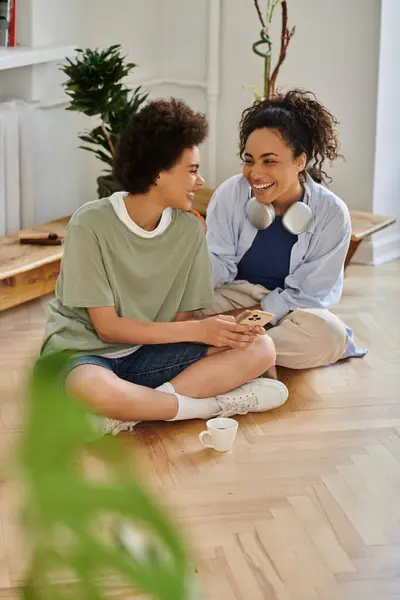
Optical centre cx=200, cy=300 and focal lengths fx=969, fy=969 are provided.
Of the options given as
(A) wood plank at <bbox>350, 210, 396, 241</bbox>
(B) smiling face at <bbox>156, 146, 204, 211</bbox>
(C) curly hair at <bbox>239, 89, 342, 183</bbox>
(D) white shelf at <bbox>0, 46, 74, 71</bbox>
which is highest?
(D) white shelf at <bbox>0, 46, 74, 71</bbox>

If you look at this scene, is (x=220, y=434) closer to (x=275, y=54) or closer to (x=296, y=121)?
(x=296, y=121)

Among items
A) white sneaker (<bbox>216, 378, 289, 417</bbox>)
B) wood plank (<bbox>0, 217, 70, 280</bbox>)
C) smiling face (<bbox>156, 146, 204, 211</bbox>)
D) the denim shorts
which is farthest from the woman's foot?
wood plank (<bbox>0, 217, 70, 280</bbox>)

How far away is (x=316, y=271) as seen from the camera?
110 inches

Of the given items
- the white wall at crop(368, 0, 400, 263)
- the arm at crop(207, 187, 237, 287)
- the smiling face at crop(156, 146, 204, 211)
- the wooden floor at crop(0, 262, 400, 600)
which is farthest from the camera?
the white wall at crop(368, 0, 400, 263)

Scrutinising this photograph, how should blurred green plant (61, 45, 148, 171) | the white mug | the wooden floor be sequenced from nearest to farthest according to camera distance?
the wooden floor
the white mug
blurred green plant (61, 45, 148, 171)

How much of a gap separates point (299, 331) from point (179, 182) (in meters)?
0.64

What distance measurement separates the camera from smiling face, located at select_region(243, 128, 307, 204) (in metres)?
2.72

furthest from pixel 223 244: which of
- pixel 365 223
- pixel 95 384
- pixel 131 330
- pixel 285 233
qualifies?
pixel 365 223

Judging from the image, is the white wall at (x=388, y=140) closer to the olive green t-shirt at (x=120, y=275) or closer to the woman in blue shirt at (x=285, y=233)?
the woman in blue shirt at (x=285, y=233)

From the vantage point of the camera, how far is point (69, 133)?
3.91 metres

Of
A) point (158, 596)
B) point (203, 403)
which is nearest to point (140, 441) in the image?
point (203, 403)

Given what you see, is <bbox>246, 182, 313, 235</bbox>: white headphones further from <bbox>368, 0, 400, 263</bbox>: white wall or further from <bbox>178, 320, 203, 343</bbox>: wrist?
<bbox>368, 0, 400, 263</bbox>: white wall

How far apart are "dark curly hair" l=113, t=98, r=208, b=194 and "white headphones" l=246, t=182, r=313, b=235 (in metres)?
0.40

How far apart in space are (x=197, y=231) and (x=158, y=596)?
7.52 feet
